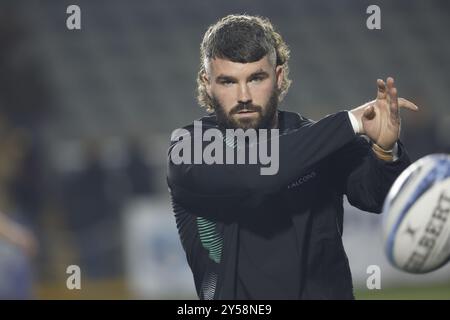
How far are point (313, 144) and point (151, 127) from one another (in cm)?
1333

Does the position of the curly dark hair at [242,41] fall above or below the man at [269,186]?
above

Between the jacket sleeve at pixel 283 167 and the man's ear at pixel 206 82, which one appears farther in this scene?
the man's ear at pixel 206 82

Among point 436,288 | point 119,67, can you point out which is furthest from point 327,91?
point 436,288

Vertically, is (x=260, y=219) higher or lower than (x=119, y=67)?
lower

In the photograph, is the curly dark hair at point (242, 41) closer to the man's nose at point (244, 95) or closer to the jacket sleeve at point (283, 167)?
the man's nose at point (244, 95)

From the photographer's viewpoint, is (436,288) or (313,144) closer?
(313,144)

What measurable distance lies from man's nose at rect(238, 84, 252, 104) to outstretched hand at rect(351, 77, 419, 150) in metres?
0.43

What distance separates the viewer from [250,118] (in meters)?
3.86

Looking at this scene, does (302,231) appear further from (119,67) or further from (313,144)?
(119,67)

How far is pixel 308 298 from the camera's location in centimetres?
383

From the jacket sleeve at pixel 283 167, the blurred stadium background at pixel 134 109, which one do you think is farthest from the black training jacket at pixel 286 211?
the blurred stadium background at pixel 134 109

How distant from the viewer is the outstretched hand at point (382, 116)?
3.72 meters

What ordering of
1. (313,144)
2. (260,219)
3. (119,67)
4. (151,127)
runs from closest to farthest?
(313,144), (260,219), (151,127), (119,67)

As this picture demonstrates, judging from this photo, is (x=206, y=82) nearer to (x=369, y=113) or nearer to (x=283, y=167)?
(x=283, y=167)
